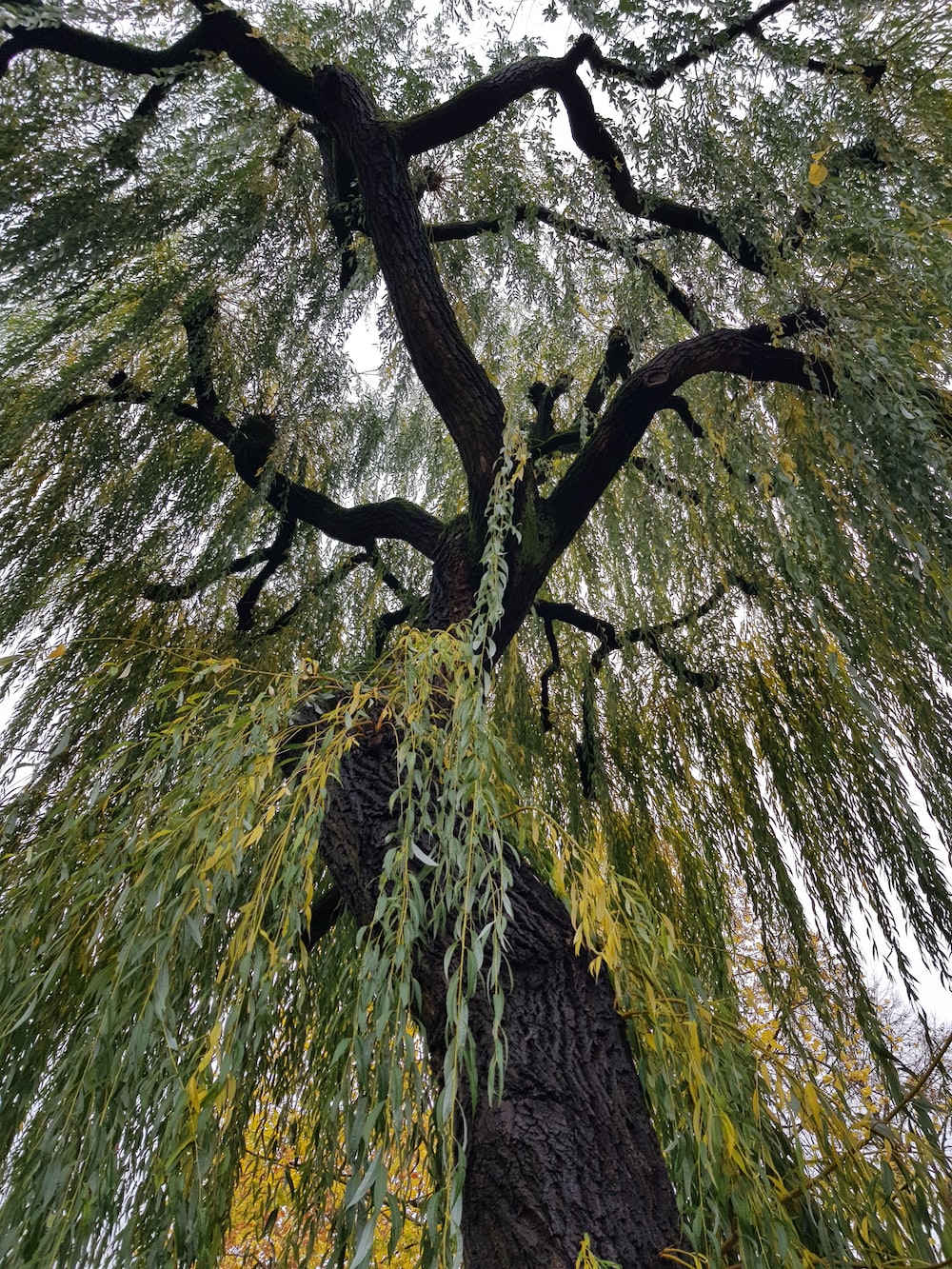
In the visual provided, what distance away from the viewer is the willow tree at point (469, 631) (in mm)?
992

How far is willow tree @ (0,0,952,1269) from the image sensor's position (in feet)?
3.26

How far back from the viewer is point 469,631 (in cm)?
149

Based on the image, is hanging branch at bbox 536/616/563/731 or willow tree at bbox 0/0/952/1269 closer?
willow tree at bbox 0/0/952/1269

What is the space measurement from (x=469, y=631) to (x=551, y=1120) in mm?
764

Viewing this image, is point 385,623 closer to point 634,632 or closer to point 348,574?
point 348,574

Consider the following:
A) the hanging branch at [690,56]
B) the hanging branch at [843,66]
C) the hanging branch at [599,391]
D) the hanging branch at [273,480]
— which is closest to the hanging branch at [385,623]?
the hanging branch at [273,480]

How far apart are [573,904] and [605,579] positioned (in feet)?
6.71

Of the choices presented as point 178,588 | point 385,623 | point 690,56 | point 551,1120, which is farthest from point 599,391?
point 551,1120

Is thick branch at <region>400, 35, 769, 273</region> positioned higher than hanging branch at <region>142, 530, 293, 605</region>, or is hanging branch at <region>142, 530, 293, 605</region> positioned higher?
thick branch at <region>400, 35, 769, 273</region>

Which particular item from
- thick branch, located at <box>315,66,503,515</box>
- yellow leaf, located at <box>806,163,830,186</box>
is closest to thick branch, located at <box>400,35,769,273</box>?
thick branch, located at <box>315,66,503,515</box>

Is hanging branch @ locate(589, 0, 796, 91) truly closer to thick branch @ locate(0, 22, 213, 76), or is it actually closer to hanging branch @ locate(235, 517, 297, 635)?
thick branch @ locate(0, 22, 213, 76)

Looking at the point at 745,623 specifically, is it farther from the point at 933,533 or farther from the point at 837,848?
the point at 933,533

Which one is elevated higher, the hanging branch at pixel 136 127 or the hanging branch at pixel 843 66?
the hanging branch at pixel 843 66

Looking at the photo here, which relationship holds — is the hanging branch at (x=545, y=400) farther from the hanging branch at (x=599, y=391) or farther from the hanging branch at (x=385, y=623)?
the hanging branch at (x=385, y=623)
